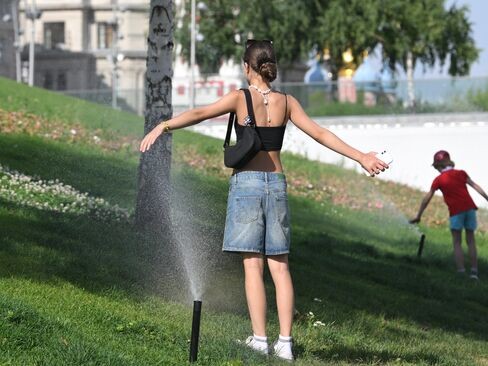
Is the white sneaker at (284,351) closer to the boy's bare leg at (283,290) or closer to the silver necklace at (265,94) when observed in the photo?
the boy's bare leg at (283,290)

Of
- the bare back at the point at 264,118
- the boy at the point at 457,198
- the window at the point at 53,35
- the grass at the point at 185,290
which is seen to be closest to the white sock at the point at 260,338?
the grass at the point at 185,290

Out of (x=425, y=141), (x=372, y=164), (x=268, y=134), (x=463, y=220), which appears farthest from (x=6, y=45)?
(x=372, y=164)

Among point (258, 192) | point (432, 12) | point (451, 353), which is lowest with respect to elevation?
point (451, 353)

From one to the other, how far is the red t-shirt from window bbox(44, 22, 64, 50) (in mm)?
89424

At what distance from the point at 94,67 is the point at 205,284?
9402 cm

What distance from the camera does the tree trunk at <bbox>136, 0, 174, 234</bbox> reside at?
16.1 m

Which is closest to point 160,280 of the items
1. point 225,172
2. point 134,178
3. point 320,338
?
point 320,338

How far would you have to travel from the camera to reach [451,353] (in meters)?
11.4

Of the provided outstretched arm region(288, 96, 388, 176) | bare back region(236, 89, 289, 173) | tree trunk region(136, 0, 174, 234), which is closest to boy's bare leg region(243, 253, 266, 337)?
bare back region(236, 89, 289, 173)

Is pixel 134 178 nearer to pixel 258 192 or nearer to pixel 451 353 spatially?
pixel 451 353

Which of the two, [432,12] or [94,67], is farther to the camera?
[94,67]

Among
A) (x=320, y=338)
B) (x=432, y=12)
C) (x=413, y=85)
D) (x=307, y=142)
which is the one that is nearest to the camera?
(x=320, y=338)

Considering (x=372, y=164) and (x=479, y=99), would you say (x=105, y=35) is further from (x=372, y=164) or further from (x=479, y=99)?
(x=372, y=164)

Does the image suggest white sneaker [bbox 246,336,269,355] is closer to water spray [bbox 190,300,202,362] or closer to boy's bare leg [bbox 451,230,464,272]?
water spray [bbox 190,300,202,362]
